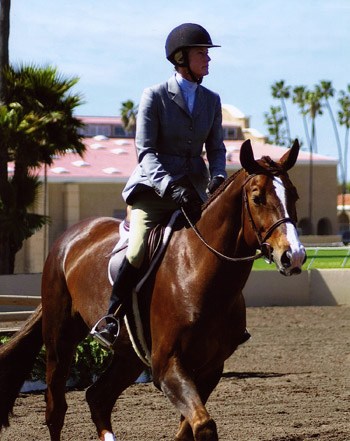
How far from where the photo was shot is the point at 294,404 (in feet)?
31.6

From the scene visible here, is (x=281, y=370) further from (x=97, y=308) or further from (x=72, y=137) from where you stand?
(x=72, y=137)

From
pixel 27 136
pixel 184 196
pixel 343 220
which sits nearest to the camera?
pixel 184 196

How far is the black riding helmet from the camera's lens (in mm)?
6273

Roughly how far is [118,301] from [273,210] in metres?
1.33

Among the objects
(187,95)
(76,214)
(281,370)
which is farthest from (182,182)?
(76,214)

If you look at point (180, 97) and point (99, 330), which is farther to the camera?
point (99, 330)

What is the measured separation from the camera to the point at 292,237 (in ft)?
17.6

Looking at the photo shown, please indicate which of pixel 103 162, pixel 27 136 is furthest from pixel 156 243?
pixel 103 162

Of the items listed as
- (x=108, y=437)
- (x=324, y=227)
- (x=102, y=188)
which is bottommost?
(x=324, y=227)

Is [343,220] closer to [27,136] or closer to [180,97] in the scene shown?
[27,136]

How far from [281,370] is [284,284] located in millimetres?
9701

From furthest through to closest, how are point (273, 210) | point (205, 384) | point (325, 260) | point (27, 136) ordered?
point (325, 260), point (27, 136), point (205, 384), point (273, 210)

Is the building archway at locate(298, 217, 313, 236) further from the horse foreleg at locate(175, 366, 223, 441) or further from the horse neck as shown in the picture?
the horse neck

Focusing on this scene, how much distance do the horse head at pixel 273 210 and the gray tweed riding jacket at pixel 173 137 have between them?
724 millimetres
